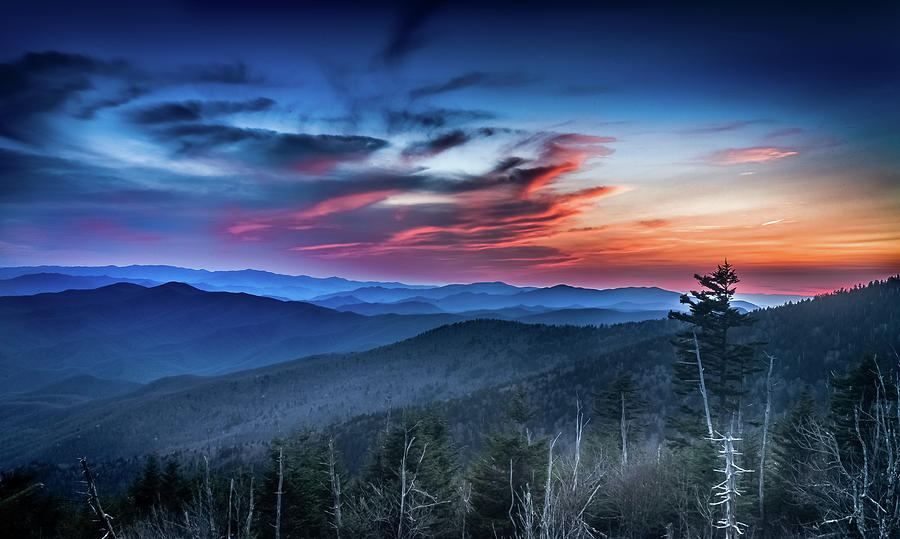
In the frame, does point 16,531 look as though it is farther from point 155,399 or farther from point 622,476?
point 155,399

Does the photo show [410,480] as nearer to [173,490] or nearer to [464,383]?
[173,490]

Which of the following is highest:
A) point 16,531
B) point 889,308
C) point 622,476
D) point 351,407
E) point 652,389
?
point 889,308

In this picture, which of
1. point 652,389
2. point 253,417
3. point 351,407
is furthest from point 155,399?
point 652,389

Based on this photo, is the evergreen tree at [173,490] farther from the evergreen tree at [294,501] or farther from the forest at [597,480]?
the evergreen tree at [294,501]

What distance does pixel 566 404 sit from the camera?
79812mm

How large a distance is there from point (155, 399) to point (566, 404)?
664 feet

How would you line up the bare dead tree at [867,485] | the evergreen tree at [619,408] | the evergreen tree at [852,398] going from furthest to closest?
the evergreen tree at [619,408] < the evergreen tree at [852,398] < the bare dead tree at [867,485]

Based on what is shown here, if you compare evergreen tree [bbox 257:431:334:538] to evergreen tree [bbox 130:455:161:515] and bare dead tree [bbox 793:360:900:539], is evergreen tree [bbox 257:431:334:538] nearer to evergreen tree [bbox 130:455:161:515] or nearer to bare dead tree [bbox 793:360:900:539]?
evergreen tree [bbox 130:455:161:515]

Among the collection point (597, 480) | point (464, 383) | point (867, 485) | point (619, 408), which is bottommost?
point (464, 383)

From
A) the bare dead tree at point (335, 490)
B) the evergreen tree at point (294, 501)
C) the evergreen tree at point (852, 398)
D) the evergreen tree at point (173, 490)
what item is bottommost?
the evergreen tree at point (173, 490)

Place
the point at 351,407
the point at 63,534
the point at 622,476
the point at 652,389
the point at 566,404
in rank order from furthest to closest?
the point at 351,407 → the point at 566,404 → the point at 652,389 → the point at 63,534 → the point at 622,476

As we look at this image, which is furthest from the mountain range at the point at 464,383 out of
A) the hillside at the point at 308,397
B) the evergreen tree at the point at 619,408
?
the evergreen tree at the point at 619,408

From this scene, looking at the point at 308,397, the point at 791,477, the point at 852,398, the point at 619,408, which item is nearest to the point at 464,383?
the point at 308,397

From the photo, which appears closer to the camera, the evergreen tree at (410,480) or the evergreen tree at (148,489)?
the evergreen tree at (410,480)
